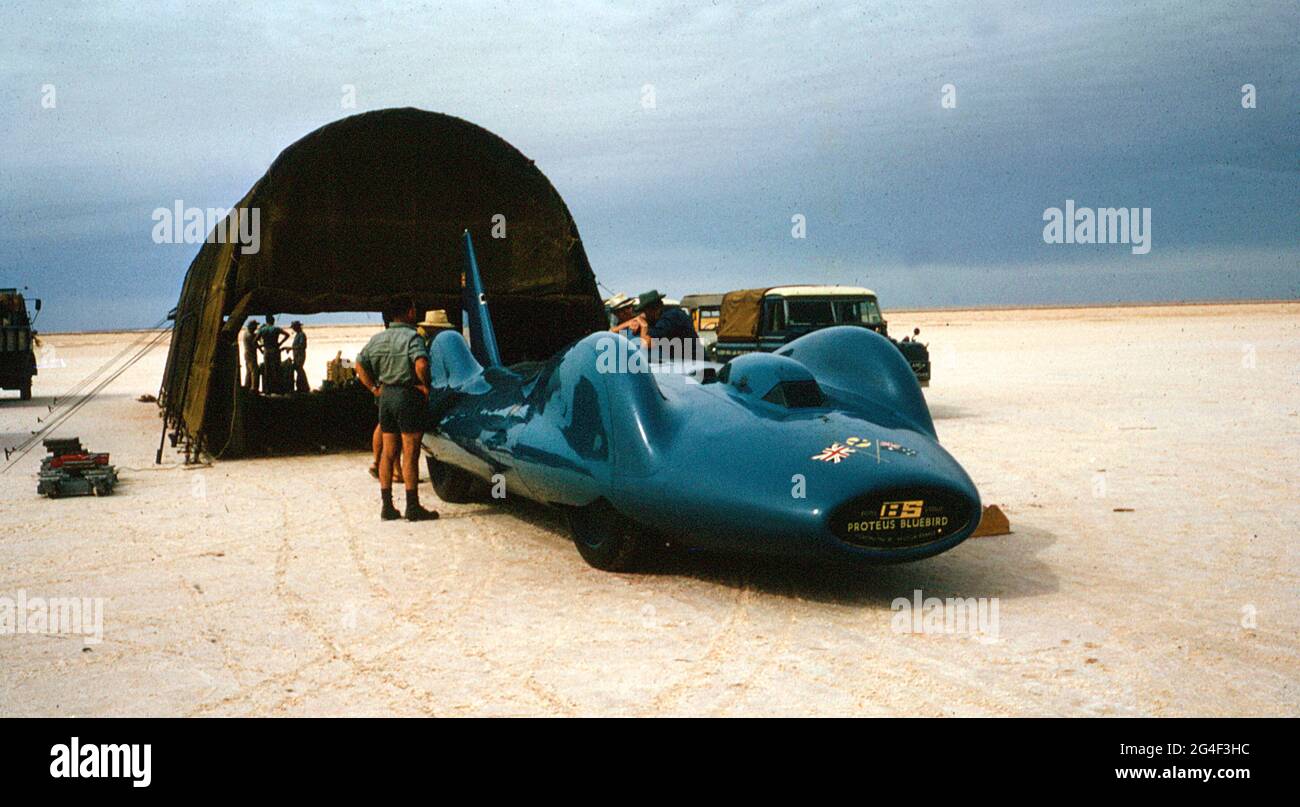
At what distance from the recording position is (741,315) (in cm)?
1914

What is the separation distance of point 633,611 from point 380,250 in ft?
35.3

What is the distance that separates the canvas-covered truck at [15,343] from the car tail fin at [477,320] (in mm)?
18654

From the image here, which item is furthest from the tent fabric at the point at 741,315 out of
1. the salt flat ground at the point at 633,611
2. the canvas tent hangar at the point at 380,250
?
the salt flat ground at the point at 633,611

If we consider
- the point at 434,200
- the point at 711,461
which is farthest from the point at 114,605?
the point at 434,200

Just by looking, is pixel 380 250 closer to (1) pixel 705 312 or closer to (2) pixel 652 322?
(2) pixel 652 322

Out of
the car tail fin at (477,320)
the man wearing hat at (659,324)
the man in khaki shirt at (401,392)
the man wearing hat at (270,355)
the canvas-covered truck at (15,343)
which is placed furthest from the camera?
the canvas-covered truck at (15,343)

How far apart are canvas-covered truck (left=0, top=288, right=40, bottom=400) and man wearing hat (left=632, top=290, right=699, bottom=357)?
2199 cm

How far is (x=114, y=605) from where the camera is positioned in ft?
22.0

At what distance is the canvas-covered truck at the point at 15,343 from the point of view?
25234mm

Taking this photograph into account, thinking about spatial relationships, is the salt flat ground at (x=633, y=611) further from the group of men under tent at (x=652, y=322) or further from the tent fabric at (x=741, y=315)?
the tent fabric at (x=741, y=315)

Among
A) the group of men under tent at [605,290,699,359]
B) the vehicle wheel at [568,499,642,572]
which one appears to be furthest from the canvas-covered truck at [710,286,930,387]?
the vehicle wheel at [568,499,642,572]

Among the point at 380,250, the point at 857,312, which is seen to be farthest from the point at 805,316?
the point at 380,250

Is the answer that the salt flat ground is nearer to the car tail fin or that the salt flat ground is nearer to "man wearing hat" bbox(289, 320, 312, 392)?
the car tail fin
